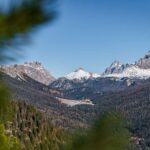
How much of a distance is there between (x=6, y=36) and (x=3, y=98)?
33.9 inches

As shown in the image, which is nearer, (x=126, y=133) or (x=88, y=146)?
(x=88, y=146)

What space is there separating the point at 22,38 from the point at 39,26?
0.15 meters

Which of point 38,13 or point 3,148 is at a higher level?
point 38,13

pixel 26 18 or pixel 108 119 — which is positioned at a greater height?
pixel 26 18

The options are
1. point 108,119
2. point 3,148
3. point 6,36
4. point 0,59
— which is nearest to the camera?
point 6,36

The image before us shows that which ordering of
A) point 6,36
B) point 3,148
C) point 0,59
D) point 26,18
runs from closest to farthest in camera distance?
point 26,18 < point 6,36 < point 0,59 < point 3,148

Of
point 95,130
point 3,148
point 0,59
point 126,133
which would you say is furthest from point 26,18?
point 3,148

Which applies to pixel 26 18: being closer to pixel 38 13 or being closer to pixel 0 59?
pixel 38 13

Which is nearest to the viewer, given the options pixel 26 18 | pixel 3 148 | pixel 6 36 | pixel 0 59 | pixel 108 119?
pixel 26 18

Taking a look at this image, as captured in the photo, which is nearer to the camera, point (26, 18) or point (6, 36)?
point (26, 18)

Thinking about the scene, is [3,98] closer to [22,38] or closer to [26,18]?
[22,38]

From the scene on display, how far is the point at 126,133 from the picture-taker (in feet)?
12.3

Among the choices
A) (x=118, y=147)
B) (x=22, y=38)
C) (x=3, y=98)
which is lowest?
(x=118, y=147)

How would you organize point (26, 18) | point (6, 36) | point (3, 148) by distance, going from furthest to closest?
1. point (3, 148)
2. point (6, 36)
3. point (26, 18)
